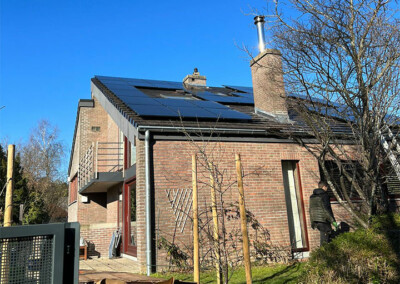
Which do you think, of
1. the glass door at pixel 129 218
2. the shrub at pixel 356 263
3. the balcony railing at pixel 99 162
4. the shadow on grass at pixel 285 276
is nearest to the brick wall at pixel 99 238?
the glass door at pixel 129 218

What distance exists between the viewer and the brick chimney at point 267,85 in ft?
32.6

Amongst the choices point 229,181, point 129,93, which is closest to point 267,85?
point 229,181

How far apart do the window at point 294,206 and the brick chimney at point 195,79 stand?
27.2 ft

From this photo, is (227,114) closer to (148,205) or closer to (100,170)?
(148,205)

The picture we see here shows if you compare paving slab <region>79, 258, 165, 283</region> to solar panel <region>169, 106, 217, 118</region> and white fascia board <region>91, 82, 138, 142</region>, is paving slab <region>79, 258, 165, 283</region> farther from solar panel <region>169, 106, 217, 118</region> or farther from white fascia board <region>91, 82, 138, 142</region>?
solar panel <region>169, 106, 217, 118</region>

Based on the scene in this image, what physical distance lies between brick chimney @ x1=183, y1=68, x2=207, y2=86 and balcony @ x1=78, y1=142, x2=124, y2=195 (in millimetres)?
5169

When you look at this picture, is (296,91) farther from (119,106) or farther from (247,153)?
(119,106)

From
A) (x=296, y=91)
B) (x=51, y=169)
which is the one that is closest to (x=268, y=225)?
(x=296, y=91)

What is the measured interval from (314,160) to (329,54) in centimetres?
352

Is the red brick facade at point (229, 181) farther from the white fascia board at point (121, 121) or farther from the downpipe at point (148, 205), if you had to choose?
the white fascia board at point (121, 121)

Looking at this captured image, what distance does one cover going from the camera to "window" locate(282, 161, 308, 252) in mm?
9266

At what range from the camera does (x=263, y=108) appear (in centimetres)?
1134

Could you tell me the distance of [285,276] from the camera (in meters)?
6.66

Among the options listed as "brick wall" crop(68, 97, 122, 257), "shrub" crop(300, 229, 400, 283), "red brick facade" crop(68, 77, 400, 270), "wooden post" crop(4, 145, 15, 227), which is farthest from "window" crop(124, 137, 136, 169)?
"shrub" crop(300, 229, 400, 283)
